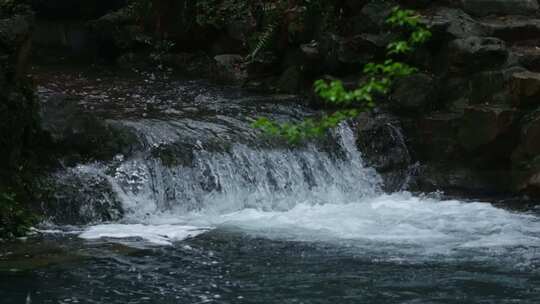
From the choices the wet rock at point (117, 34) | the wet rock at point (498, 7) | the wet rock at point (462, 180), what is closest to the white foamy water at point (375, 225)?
the wet rock at point (462, 180)

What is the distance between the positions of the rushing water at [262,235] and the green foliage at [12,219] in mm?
232

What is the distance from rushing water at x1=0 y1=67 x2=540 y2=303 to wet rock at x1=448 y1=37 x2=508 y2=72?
1.78m

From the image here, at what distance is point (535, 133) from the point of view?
10.8 m

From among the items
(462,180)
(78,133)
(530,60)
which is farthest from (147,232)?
(530,60)

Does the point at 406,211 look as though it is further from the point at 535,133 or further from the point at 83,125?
the point at 83,125

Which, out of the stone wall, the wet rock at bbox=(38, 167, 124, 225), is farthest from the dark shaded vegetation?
the wet rock at bbox=(38, 167, 124, 225)

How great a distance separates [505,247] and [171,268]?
3079 millimetres

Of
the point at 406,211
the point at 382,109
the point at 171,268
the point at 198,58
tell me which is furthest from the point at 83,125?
the point at 198,58

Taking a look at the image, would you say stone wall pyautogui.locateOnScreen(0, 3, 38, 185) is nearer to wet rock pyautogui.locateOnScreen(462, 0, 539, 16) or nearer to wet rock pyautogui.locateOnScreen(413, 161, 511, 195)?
wet rock pyautogui.locateOnScreen(413, 161, 511, 195)

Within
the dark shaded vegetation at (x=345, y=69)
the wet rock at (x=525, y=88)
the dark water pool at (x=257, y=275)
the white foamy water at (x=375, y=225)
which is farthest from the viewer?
the wet rock at (x=525, y=88)

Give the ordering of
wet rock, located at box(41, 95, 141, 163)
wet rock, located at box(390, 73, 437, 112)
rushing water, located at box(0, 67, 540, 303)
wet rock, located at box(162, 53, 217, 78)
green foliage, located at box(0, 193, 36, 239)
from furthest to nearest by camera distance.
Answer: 1. wet rock, located at box(162, 53, 217, 78)
2. wet rock, located at box(390, 73, 437, 112)
3. wet rock, located at box(41, 95, 141, 163)
4. green foliage, located at box(0, 193, 36, 239)
5. rushing water, located at box(0, 67, 540, 303)

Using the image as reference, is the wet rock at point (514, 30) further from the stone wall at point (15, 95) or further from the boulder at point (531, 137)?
the stone wall at point (15, 95)

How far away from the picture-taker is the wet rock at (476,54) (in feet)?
38.6

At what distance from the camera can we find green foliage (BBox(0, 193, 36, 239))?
7844 millimetres
